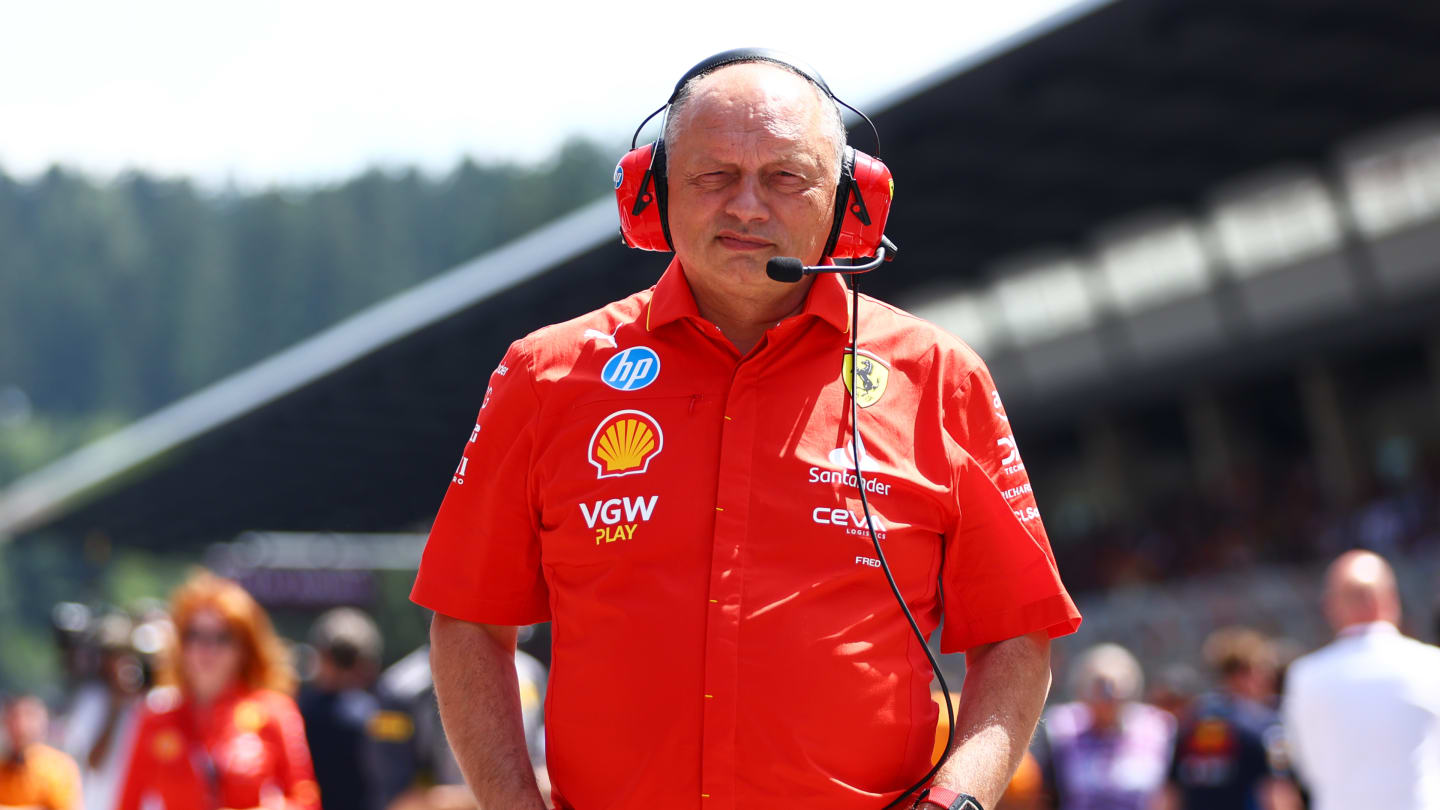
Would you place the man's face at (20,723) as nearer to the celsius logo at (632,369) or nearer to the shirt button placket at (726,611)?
the celsius logo at (632,369)

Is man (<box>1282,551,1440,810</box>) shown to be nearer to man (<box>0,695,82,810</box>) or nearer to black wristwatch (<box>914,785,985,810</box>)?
black wristwatch (<box>914,785,985,810</box>)

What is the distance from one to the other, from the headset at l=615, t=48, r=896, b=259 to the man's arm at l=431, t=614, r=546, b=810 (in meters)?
0.68

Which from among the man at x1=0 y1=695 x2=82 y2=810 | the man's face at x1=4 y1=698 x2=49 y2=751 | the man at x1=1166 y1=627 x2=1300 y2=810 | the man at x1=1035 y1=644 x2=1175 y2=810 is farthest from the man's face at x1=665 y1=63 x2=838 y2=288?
the man's face at x1=4 y1=698 x2=49 y2=751

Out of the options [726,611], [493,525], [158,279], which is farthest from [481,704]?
[158,279]

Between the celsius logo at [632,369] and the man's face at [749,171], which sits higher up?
the man's face at [749,171]

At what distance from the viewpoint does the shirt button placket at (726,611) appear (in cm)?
216

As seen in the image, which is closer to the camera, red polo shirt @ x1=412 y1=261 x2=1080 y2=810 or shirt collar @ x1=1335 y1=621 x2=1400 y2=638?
red polo shirt @ x1=412 y1=261 x2=1080 y2=810

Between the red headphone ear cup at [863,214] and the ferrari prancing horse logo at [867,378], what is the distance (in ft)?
0.67

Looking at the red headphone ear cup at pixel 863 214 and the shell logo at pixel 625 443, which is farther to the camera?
the red headphone ear cup at pixel 863 214

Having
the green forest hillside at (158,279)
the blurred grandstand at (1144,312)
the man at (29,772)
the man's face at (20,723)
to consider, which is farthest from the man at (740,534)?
the green forest hillside at (158,279)

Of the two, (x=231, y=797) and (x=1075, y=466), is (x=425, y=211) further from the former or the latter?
(x=231, y=797)

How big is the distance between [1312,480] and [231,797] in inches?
804

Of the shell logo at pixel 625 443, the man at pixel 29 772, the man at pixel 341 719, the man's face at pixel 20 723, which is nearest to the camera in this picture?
the shell logo at pixel 625 443

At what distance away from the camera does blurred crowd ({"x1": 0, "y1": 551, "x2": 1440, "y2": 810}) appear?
217 inches
